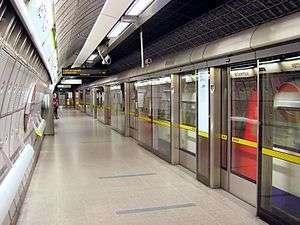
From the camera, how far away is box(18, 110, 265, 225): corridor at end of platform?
4387 millimetres

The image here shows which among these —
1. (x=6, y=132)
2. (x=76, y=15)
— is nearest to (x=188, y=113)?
(x=76, y=15)

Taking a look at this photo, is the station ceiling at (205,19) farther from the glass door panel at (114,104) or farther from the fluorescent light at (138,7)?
the glass door panel at (114,104)

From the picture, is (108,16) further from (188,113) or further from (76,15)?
(188,113)

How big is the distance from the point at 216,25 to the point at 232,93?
1.19m

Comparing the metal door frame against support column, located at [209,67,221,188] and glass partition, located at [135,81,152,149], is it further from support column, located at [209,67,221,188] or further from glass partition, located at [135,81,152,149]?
glass partition, located at [135,81,152,149]

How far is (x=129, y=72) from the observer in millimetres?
11250

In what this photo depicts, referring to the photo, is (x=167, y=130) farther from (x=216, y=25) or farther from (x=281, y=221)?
(x=281, y=221)

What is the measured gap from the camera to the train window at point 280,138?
4047mm

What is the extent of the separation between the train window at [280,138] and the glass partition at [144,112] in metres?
5.37

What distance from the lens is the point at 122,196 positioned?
209 inches

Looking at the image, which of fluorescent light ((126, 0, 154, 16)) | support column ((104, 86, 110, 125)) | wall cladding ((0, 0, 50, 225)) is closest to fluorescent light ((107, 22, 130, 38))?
fluorescent light ((126, 0, 154, 16))

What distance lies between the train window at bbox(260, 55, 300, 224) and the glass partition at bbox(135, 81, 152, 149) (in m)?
5.37

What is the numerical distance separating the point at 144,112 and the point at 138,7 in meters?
5.50

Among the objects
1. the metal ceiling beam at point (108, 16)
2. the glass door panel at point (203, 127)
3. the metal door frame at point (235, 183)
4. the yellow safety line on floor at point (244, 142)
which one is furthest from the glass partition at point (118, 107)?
the yellow safety line on floor at point (244, 142)
